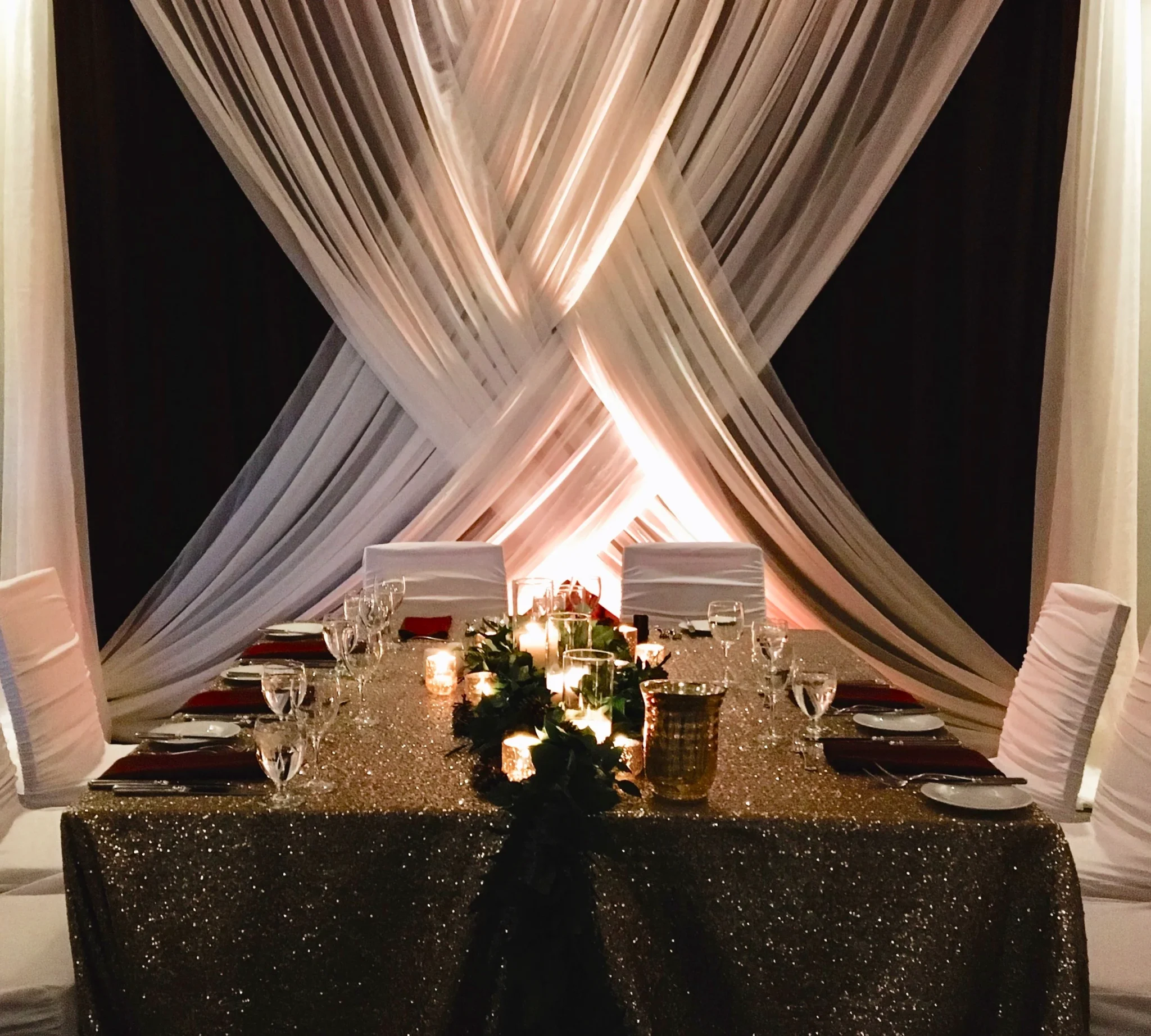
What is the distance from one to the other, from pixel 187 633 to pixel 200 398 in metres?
0.84

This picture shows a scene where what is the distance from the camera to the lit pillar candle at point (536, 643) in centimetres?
199

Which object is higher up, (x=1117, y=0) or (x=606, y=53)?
(x=1117, y=0)

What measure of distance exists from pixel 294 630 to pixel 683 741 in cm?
153

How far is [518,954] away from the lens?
1.43m

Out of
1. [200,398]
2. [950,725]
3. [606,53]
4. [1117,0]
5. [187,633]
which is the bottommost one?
[950,725]

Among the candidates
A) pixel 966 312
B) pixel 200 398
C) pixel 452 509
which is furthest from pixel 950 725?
pixel 200 398

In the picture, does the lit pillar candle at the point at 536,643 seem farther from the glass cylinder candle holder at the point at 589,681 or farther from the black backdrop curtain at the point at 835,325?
the black backdrop curtain at the point at 835,325

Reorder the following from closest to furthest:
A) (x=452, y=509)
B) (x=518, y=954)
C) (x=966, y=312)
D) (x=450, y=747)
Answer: (x=518, y=954)
(x=450, y=747)
(x=452, y=509)
(x=966, y=312)

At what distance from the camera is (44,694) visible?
233cm

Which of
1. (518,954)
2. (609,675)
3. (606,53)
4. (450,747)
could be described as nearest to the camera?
(518,954)

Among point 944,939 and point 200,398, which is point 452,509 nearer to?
point 200,398

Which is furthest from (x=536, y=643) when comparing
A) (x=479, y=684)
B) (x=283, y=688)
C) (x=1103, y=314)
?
(x=1103, y=314)

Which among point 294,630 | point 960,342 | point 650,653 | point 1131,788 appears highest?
point 960,342

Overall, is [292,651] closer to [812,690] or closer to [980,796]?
[812,690]
